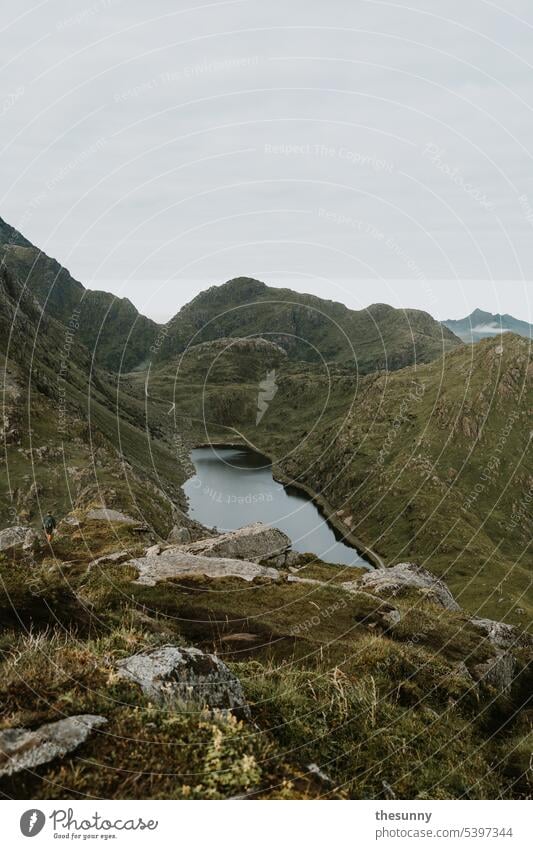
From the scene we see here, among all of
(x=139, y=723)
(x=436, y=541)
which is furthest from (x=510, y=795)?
(x=436, y=541)

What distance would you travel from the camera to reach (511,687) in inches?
670

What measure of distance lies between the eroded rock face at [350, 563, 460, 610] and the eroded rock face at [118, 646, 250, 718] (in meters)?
16.5

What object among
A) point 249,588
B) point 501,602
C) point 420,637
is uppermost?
point 420,637

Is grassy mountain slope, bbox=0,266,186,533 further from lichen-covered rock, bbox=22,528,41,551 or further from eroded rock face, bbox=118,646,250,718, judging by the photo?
eroded rock face, bbox=118,646,250,718

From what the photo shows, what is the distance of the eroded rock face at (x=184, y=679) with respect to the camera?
9734mm

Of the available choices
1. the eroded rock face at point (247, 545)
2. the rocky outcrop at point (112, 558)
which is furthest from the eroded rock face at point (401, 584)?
the rocky outcrop at point (112, 558)

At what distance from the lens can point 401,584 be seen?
2636 cm

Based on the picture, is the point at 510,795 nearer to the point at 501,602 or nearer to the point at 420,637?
the point at 420,637

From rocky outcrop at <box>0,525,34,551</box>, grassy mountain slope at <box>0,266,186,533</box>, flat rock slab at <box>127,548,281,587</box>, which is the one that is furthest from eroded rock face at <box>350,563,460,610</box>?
grassy mountain slope at <box>0,266,186,533</box>

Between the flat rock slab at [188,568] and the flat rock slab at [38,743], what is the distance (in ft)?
42.0

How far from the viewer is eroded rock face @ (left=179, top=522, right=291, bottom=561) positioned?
32.7 meters

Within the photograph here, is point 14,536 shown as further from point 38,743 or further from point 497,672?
point 497,672

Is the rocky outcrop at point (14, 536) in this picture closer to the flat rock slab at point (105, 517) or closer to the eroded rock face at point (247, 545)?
the flat rock slab at point (105, 517)
